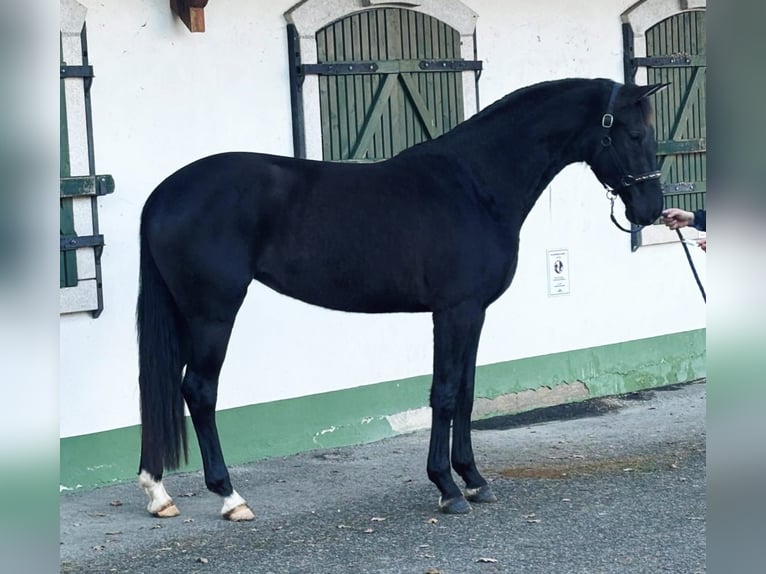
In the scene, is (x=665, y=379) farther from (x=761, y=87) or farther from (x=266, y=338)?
(x=761, y=87)

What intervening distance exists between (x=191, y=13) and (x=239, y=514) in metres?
2.59

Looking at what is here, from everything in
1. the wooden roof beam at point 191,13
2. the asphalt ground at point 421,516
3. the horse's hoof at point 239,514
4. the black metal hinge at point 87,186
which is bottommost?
the asphalt ground at point 421,516

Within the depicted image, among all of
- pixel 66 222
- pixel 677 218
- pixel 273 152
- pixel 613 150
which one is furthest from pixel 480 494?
pixel 66 222

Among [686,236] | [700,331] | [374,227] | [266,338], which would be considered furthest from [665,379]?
[374,227]

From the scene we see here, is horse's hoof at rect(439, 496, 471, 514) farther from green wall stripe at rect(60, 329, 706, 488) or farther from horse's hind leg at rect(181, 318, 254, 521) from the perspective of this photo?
green wall stripe at rect(60, 329, 706, 488)

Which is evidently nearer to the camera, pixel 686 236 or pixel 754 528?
pixel 754 528

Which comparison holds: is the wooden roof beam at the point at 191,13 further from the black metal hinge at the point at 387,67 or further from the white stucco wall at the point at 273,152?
the black metal hinge at the point at 387,67

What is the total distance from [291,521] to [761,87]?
14.1 ft

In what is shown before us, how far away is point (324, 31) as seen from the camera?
6.41m

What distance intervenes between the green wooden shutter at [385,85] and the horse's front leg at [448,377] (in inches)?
71.7

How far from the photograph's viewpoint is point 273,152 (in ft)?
20.6

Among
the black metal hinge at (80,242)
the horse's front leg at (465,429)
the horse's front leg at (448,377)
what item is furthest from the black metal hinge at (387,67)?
the horse's front leg at (465,429)

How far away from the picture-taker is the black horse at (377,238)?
4.81 m

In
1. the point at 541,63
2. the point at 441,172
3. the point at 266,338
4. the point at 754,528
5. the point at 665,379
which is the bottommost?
the point at 665,379
